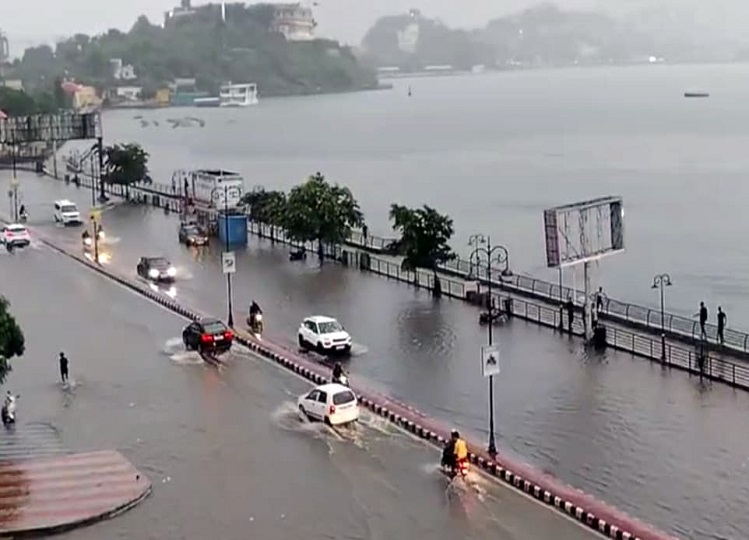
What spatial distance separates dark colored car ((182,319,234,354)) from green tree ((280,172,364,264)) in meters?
14.0

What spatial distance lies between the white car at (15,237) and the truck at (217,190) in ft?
28.7

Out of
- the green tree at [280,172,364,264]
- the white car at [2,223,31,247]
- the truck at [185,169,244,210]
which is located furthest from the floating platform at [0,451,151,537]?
the truck at [185,169,244,210]

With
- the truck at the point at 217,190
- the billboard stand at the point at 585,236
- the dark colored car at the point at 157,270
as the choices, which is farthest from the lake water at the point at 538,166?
the dark colored car at the point at 157,270

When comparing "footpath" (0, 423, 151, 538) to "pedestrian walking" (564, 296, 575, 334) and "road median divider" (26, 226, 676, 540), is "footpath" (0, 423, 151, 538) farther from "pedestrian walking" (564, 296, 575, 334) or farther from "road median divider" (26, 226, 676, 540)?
"pedestrian walking" (564, 296, 575, 334)

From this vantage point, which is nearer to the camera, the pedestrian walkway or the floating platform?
the floating platform

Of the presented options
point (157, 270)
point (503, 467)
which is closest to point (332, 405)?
point (503, 467)

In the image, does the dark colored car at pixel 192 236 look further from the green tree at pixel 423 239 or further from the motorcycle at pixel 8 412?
the motorcycle at pixel 8 412

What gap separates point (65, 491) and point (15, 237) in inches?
1145

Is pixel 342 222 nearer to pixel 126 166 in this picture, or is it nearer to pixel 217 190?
pixel 217 190

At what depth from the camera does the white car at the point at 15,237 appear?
45594mm

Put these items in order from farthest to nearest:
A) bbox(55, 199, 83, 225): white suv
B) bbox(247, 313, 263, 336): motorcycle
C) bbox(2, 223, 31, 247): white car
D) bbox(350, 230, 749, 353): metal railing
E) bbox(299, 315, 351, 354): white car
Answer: bbox(55, 199, 83, 225): white suv < bbox(2, 223, 31, 247): white car < bbox(350, 230, 749, 353): metal railing < bbox(247, 313, 263, 336): motorcycle < bbox(299, 315, 351, 354): white car

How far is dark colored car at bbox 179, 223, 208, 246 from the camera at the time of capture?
46656mm

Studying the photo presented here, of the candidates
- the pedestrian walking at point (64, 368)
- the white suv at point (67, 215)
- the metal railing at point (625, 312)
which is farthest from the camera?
the white suv at point (67, 215)

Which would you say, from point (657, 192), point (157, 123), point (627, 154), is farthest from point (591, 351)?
point (157, 123)
